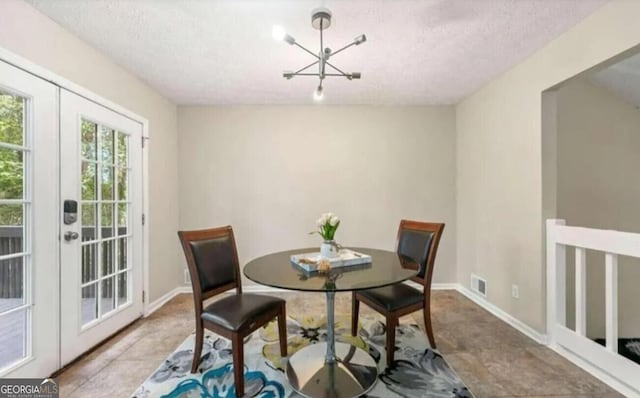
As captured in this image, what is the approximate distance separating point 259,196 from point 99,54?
2.01 meters

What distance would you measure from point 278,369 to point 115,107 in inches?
98.7

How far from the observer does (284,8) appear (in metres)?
1.82

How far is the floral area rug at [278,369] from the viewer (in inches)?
69.5

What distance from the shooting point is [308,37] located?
2160 millimetres

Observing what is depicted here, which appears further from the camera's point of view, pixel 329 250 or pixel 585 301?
pixel 585 301

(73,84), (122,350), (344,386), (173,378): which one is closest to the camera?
(344,386)

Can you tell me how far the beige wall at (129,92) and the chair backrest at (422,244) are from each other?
257 cm

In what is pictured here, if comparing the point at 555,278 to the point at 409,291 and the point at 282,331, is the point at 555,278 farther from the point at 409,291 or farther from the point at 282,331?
the point at 282,331

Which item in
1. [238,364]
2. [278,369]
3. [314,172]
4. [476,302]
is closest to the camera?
[238,364]

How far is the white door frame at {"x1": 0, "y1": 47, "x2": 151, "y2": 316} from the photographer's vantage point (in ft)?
5.63

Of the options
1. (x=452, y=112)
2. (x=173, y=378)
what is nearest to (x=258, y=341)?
(x=173, y=378)

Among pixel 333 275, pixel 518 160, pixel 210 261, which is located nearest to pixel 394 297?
pixel 333 275

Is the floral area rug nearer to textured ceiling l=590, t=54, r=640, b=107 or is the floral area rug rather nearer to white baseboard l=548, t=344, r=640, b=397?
white baseboard l=548, t=344, r=640, b=397

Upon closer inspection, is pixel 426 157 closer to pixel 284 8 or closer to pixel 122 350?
pixel 284 8
